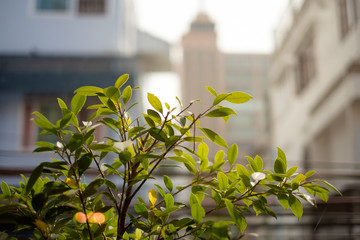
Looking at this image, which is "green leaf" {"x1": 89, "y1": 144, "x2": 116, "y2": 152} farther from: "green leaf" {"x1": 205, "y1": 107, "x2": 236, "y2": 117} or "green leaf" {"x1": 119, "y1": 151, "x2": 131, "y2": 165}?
"green leaf" {"x1": 205, "y1": 107, "x2": 236, "y2": 117}

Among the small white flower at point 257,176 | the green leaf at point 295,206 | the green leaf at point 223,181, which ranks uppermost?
the small white flower at point 257,176

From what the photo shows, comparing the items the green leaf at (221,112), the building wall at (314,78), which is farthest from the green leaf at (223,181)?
the building wall at (314,78)

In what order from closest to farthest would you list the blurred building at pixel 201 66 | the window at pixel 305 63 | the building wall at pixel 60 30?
the building wall at pixel 60 30 → the window at pixel 305 63 → the blurred building at pixel 201 66

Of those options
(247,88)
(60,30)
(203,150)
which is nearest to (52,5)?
(60,30)

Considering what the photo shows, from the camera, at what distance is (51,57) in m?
7.06

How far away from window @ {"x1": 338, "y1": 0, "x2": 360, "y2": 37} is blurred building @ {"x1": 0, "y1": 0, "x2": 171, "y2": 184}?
2654 mm

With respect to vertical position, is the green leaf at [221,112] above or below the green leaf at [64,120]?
above

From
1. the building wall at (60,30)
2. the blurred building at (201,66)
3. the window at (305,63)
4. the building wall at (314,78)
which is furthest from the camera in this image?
the blurred building at (201,66)

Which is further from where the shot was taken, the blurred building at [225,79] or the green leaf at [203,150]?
the blurred building at [225,79]

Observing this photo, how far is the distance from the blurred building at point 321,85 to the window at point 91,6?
3281 millimetres

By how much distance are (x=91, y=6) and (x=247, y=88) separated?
3264cm

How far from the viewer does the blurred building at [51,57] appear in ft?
22.7

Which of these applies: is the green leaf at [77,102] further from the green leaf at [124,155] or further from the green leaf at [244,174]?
the green leaf at [244,174]

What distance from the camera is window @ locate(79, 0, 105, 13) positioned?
7.48m
